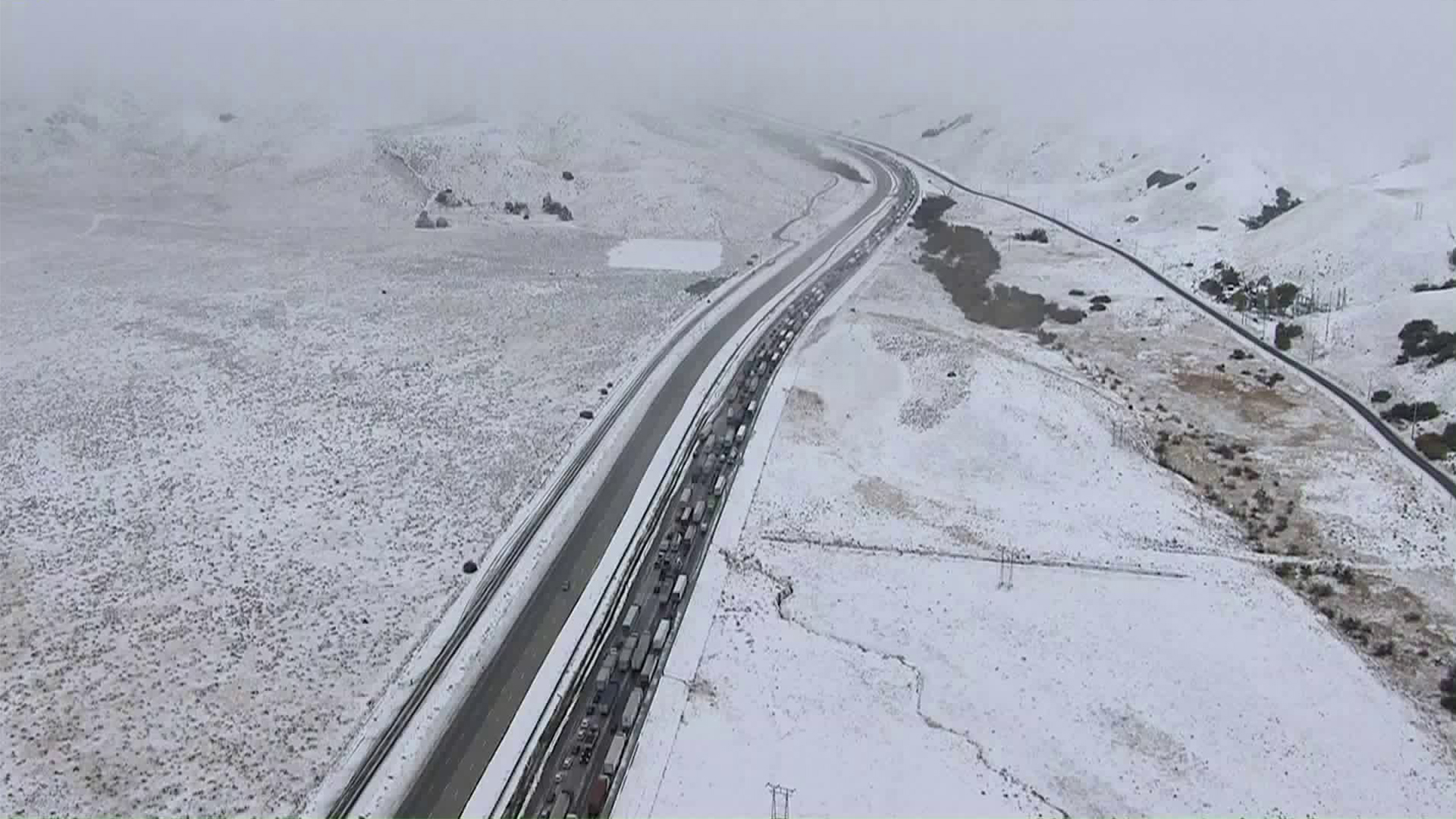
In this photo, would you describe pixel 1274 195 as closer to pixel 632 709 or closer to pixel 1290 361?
pixel 1290 361

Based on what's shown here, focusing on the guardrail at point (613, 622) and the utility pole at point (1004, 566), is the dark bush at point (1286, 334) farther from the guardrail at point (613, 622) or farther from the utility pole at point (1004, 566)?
the utility pole at point (1004, 566)

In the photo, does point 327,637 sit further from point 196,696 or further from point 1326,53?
point 1326,53

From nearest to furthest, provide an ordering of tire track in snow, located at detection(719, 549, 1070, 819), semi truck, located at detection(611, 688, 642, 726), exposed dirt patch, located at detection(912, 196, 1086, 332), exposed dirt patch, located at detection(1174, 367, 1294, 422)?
tire track in snow, located at detection(719, 549, 1070, 819) < semi truck, located at detection(611, 688, 642, 726) < exposed dirt patch, located at detection(1174, 367, 1294, 422) < exposed dirt patch, located at detection(912, 196, 1086, 332)

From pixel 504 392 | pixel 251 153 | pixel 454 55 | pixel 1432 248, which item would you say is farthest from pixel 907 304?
pixel 454 55

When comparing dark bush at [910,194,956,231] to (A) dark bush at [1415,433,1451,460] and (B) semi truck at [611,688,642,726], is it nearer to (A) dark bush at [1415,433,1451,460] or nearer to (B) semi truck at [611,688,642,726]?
(A) dark bush at [1415,433,1451,460]

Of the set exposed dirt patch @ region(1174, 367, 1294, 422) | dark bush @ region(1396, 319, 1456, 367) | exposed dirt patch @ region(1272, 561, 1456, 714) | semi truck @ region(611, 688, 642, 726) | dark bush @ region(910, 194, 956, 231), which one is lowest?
semi truck @ region(611, 688, 642, 726)

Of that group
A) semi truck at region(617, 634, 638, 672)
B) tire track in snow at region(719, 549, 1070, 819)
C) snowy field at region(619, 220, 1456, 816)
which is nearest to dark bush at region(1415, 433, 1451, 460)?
snowy field at region(619, 220, 1456, 816)

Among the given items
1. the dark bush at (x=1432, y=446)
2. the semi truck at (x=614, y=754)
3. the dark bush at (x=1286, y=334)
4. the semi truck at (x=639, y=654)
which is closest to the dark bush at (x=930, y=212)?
the dark bush at (x=1286, y=334)
